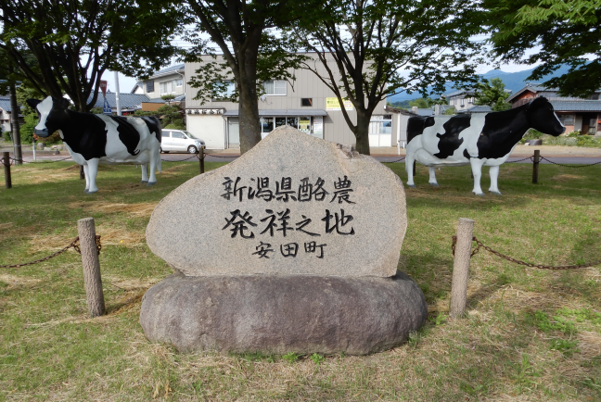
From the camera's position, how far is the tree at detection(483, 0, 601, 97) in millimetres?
6211

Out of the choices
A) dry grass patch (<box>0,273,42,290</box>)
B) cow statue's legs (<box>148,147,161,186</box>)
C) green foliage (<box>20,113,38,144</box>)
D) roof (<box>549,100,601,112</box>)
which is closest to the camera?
dry grass patch (<box>0,273,42,290</box>)

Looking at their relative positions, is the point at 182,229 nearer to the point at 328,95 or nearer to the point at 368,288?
the point at 368,288

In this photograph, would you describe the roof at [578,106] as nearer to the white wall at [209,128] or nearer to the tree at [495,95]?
the tree at [495,95]

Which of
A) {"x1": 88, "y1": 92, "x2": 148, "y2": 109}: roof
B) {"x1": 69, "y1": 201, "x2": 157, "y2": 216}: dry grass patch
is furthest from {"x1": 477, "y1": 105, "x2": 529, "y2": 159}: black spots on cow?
{"x1": 88, "y1": 92, "x2": 148, "y2": 109}: roof

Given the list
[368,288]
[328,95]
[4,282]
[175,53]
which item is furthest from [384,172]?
[328,95]

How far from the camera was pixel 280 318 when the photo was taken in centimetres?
304

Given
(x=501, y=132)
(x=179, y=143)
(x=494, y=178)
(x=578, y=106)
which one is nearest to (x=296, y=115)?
(x=179, y=143)

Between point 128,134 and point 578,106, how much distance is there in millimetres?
34081

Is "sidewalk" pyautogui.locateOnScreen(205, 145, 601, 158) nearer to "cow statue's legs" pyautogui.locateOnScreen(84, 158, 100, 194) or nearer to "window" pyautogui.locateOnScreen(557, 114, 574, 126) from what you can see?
"window" pyautogui.locateOnScreen(557, 114, 574, 126)

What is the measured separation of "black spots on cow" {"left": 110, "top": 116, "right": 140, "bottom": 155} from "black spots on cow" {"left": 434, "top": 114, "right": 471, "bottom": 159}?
258 inches

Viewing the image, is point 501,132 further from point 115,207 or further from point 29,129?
point 29,129

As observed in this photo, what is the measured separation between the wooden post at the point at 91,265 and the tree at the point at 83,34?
6.85 metres

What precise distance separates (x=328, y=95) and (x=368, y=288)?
2400cm

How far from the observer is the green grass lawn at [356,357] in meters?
2.70
